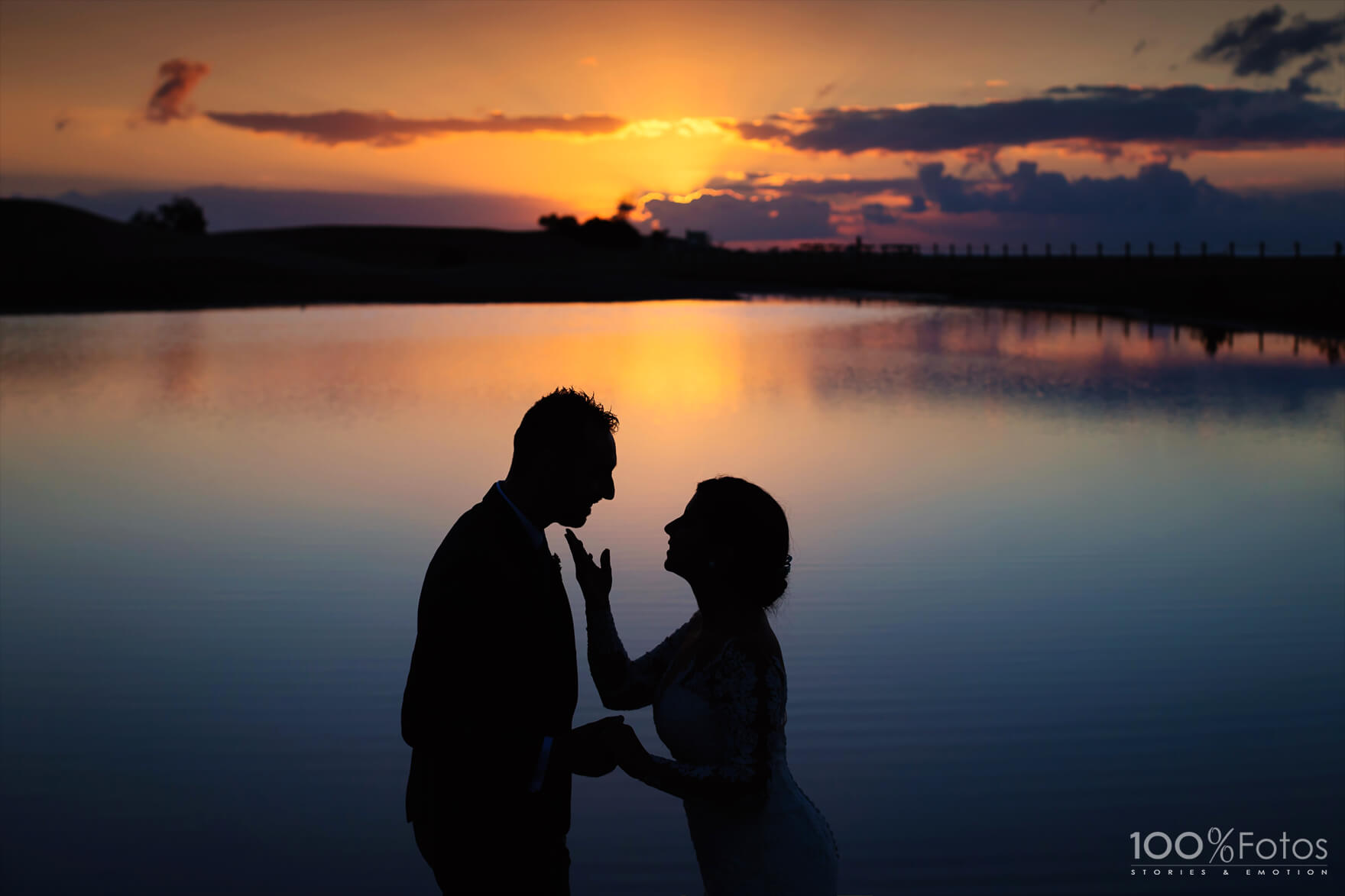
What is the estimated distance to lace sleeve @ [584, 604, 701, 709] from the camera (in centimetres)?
364

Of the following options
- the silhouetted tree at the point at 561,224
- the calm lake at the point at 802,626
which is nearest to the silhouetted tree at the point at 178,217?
the silhouetted tree at the point at 561,224

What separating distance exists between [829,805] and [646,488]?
803cm

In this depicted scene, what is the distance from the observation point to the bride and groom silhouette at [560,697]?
305 centimetres

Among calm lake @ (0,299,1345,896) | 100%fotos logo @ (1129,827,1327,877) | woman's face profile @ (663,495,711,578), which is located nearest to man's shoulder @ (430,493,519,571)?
calm lake @ (0,299,1345,896)

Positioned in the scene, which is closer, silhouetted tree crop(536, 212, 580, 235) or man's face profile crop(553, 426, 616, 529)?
man's face profile crop(553, 426, 616, 529)

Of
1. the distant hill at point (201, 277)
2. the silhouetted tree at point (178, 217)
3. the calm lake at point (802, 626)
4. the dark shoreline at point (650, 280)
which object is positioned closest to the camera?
the calm lake at point (802, 626)

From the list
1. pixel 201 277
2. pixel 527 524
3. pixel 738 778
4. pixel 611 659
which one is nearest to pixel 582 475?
pixel 527 524

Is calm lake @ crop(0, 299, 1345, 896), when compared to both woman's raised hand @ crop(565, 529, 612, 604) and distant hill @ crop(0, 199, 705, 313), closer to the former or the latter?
woman's raised hand @ crop(565, 529, 612, 604)

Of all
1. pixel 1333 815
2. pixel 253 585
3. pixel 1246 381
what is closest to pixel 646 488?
pixel 253 585

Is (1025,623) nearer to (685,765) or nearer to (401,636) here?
(401,636)

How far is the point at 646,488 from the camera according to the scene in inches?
549

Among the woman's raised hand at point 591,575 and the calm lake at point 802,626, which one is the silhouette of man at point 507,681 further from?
the woman's raised hand at point 591,575

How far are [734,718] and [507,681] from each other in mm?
548

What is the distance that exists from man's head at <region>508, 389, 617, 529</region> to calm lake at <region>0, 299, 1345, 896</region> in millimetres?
382
